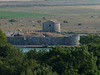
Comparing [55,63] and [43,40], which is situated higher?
[55,63]

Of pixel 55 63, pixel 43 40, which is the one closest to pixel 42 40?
pixel 43 40

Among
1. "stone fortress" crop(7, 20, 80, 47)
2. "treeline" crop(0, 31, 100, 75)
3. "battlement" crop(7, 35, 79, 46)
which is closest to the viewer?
"treeline" crop(0, 31, 100, 75)

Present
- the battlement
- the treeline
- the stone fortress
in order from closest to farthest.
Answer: the treeline < the stone fortress < the battlement

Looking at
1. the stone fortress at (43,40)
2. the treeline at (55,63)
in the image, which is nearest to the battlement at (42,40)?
the stone fortress at (43,40)

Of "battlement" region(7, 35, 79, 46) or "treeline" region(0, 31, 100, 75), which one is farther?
"battlement" region(7, 35, 79, 46)

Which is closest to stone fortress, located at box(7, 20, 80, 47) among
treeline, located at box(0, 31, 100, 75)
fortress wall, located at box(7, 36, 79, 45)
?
fortress wall, located at box(7, 36, 79, 45)

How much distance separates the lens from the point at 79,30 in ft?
280

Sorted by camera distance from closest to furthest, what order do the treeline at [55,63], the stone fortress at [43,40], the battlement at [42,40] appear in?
the treeline at [55,63] < the stone fortress at [43,40] < the battlement at [42,40]

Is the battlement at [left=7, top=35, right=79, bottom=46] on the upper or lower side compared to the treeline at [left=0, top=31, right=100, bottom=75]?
lower

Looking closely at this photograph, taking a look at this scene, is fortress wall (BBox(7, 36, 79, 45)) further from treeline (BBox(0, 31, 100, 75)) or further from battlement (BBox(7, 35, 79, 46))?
treeline (BBox(0, 31, 100, 75))

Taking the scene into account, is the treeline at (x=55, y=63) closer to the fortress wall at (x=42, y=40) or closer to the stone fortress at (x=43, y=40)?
the stone fortress at (x=43, y=40)

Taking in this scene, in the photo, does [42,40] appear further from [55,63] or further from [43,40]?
[55,63]

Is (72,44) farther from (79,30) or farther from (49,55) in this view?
(49,55)

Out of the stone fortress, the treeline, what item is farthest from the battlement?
the treeline
